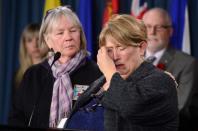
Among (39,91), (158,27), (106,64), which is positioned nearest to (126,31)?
(106,64)

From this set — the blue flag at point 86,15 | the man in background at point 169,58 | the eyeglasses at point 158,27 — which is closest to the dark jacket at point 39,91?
the man in background at point 169,58

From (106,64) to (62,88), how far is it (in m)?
0.75

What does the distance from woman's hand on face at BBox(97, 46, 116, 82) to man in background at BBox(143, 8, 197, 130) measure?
192 cm

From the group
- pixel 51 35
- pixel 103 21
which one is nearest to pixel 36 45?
pixel 103 21

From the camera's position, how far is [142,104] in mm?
2182

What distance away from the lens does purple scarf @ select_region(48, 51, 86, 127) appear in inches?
117

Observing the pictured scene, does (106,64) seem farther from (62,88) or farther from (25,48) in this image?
(25,48)

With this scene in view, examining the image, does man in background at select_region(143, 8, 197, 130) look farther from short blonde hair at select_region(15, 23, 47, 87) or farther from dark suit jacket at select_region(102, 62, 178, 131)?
dark suit jacket at select_region(102, 62, 178, 131)

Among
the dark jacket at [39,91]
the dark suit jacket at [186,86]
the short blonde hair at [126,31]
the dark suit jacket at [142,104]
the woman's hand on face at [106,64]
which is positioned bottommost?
the dark suit jacket at [186,86]

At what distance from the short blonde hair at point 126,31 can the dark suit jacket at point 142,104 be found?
165mm

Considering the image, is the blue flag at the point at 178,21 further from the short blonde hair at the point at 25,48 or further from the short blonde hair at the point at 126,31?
the short blonde hair at the point at 126,31

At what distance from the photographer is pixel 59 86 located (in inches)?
120

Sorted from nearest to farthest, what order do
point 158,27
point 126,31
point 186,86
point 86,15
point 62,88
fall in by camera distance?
point 126,31
point 62,88
point 186,86
point 158,27
point 86,15

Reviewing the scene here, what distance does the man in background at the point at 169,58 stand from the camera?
4.37 m
